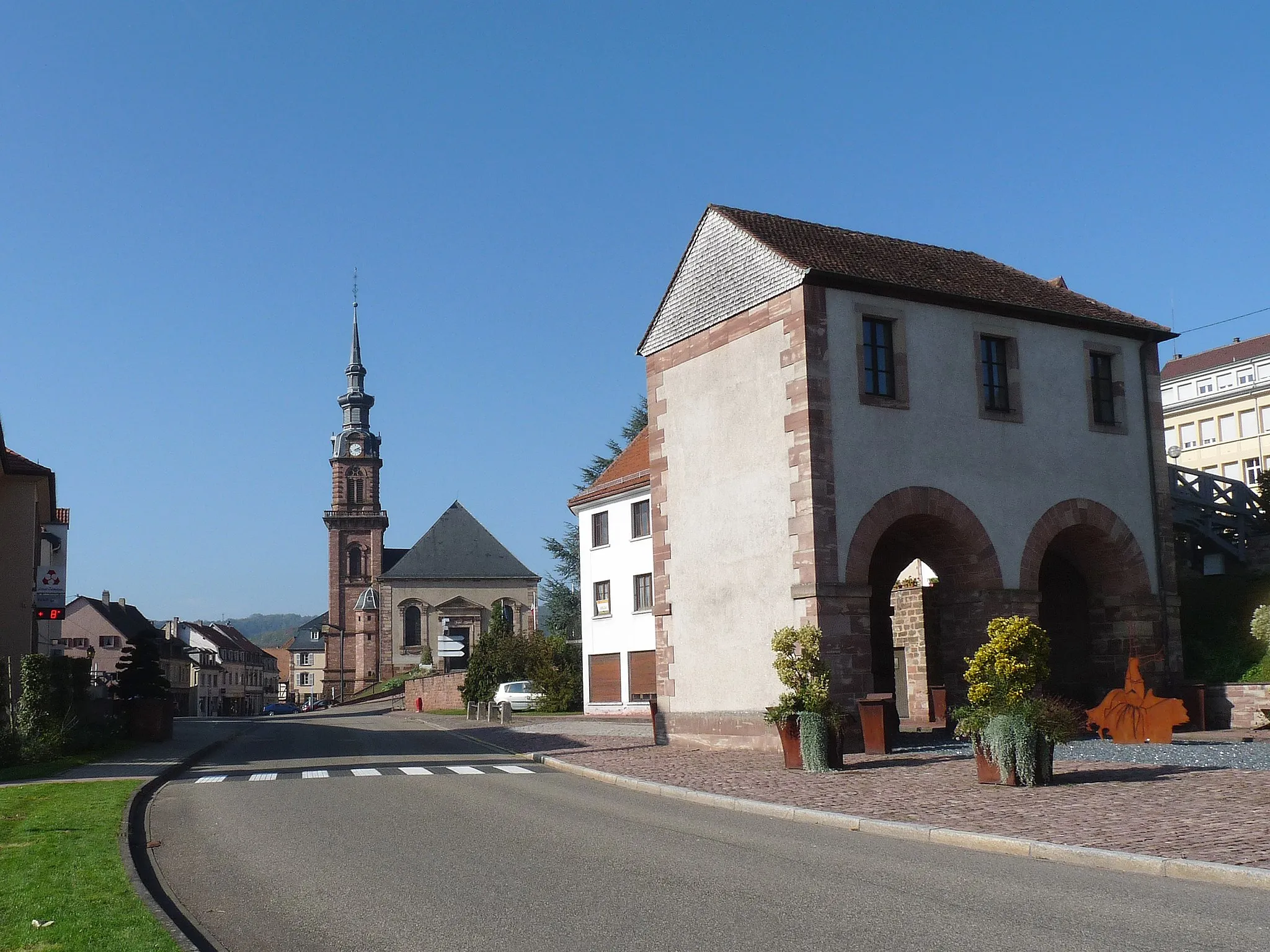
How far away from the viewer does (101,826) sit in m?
12.4

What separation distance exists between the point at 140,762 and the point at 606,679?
81.8 feet

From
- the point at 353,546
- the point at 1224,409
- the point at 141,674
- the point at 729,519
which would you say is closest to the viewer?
the point at 729,519

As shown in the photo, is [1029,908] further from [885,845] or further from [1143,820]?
[1143,820]

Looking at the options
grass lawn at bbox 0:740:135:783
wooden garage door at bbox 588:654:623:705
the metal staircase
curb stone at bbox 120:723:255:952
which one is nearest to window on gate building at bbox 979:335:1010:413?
the metal staircase

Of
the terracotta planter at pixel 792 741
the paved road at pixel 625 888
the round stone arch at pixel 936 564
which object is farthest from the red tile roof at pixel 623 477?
the paved road at pixel 625 888

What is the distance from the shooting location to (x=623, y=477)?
45.3m

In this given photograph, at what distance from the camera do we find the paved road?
7102mm

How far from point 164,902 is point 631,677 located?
36.3 metres

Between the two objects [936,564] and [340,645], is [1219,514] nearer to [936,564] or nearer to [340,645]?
[936,564]

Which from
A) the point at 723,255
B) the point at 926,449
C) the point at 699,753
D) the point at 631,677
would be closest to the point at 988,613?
the point at 926,449

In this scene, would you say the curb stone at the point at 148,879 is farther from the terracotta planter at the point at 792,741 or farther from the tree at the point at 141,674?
the tree at the point at 141,674

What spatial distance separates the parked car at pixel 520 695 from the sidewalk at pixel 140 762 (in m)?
15.9

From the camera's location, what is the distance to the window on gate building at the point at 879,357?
877 inches

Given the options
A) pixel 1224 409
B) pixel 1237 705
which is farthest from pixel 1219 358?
pixel 1237 705
